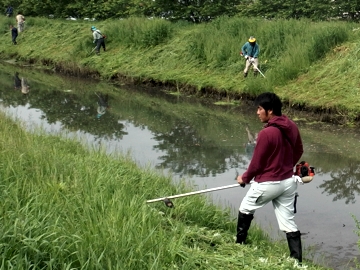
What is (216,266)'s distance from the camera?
171 inches

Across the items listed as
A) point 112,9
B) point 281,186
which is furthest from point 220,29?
point 281,186

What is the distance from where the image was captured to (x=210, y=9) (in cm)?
2477

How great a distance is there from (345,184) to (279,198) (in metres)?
A: 3.67

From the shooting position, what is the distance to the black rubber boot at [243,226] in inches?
213

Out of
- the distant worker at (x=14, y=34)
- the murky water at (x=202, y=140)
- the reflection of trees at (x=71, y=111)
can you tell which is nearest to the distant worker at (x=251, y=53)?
the murky water at (x=202, y=140)

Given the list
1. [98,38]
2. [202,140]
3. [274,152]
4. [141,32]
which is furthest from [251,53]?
[274,152]

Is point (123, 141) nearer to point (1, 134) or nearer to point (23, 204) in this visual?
point (1, 134)

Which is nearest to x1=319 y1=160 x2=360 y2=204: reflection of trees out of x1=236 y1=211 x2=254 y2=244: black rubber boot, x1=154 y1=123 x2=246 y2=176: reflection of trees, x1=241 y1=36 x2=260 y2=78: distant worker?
x1=154 y1=123 x2=246 y2=176: reflection of trees

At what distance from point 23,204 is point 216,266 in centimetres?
173

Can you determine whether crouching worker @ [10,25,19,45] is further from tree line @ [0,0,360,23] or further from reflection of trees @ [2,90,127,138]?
reflection of trees @ [2,90,127,138]

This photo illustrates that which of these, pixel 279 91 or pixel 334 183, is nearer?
pixel 334 183

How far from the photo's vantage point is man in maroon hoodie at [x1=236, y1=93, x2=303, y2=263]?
513cm

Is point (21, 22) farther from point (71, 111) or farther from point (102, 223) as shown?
point (102, 223)

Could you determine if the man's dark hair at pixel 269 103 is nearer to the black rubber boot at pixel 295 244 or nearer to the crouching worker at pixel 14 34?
the black rubber boot at pixel 295 244
